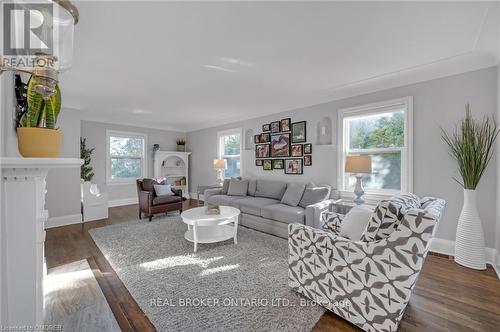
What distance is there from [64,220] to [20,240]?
4.00 m

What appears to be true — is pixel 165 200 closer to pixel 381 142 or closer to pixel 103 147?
pixel 103 147

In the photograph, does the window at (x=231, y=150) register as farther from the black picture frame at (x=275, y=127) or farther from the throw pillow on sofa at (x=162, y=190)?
the throw pillow on sofa at (x=162, y=190)

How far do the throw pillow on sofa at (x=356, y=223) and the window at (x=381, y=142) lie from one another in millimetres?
1645

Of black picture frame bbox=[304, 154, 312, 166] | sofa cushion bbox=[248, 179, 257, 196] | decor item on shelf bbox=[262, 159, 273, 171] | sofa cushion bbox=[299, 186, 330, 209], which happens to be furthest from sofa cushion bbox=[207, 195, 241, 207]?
black picture frame bbox=[304, 154, 312, 166]

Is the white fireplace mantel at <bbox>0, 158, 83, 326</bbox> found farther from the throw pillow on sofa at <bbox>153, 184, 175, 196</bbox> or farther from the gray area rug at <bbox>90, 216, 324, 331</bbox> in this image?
the throw pillow on sofa at <bbox>153, 184, 175, 196</bbox>

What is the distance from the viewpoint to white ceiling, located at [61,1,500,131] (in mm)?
1708

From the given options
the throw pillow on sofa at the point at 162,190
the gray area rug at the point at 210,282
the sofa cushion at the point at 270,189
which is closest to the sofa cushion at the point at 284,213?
the gray area rug at the point at 210,282

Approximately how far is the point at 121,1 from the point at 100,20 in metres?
0.37

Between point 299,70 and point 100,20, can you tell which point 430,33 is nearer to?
point 299,70

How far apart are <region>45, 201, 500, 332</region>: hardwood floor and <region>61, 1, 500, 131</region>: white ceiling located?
2.40 m

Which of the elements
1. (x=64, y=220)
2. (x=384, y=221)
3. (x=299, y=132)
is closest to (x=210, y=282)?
(x=384, y=221)

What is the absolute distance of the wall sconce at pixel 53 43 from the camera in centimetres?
85

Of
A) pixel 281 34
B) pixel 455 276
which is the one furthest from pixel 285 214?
pixel 281 34

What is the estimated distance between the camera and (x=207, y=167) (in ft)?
21.1
